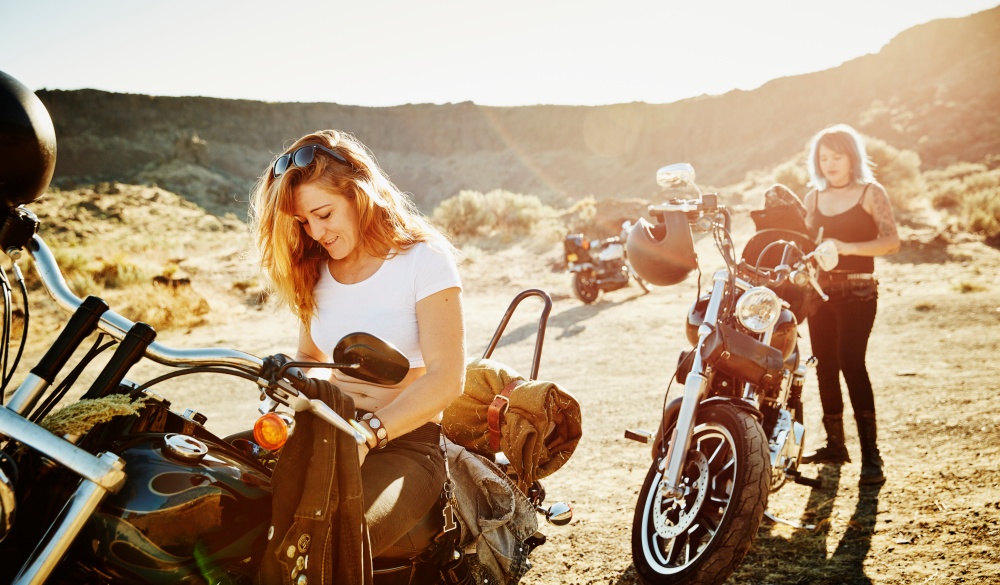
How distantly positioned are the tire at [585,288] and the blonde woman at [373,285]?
963 cm

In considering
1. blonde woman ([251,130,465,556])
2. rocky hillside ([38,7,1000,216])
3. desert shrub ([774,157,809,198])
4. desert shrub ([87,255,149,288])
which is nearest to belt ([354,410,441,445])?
blonde woman ([251,130,465,556])

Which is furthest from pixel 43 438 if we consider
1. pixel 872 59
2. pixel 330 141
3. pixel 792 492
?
pixel 872 59

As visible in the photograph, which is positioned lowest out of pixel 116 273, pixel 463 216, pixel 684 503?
pixel 684 503

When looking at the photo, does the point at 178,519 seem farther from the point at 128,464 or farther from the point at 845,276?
the point at 845,276

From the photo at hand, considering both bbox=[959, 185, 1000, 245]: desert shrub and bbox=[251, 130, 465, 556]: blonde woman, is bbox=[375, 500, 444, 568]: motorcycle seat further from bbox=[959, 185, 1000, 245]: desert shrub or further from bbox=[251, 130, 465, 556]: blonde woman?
bbox=[959, 185, 1000, 245]: desert shrub

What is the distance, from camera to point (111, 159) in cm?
4031

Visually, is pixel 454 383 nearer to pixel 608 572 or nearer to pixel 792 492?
pixel 608 572

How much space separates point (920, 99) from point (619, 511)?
141ft

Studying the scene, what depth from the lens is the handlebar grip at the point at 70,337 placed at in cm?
145

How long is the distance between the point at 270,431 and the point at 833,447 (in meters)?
3.85

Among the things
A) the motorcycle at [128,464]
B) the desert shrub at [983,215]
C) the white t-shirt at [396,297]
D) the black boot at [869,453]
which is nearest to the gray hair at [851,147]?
the black boot at [869,453]

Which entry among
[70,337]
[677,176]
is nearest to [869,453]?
[677,176]

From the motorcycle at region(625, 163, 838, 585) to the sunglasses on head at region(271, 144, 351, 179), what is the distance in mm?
1486

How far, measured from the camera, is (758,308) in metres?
2.90
